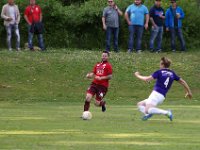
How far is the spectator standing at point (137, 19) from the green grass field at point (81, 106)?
751 millimetres

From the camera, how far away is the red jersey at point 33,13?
105ft

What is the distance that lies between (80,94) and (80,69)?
2.98m

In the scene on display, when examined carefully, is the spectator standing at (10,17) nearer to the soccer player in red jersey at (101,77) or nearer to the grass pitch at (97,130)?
the grass pitch at (97,130)

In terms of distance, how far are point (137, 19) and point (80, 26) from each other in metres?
4.40

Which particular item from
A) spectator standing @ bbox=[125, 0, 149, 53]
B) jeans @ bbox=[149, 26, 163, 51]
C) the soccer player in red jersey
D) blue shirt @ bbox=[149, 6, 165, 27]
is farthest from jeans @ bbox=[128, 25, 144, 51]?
the soccer player in red jersey

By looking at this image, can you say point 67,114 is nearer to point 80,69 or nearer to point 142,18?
point 80,69

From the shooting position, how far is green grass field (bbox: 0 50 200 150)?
13258mm

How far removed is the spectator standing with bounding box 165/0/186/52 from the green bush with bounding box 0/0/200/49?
1491 millimetres

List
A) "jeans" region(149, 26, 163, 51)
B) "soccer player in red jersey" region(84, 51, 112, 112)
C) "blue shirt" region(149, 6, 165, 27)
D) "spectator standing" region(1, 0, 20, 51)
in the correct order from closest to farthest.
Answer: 1. "soccer player in red jersey" region(84, 51, 112, 112)
2. "spectator standing" region(1, 0, 20, 51)
3. "blue shirt" region(149, 6, 165, 27)
4. "jeans" region(149, 26, 163, 51)

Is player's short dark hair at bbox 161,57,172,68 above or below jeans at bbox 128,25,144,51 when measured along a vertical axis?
above

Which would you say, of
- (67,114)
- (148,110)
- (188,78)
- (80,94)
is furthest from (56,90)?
(148,110)

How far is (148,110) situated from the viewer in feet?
57.0

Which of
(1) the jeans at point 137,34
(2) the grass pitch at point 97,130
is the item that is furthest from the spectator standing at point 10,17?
(2) the grass pitch at point 97,130

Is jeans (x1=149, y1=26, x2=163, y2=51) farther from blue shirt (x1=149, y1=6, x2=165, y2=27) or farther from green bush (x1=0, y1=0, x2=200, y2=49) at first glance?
green bush (x1=0, y1=0, x2=200, y2=49)
